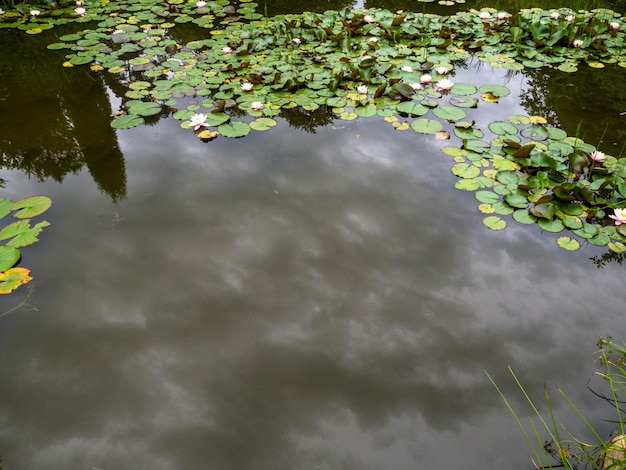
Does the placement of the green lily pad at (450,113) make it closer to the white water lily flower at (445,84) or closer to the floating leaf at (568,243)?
the white water lily flower at (445,84)

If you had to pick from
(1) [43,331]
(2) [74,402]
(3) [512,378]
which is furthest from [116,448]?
(3) [512,378]

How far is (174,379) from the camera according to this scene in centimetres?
184

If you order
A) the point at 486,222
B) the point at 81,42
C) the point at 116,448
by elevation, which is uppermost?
the point at 81,42

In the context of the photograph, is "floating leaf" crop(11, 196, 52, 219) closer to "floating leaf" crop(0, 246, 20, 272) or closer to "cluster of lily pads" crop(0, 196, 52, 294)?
"cluster of lily pads" crop(0, 196, 52, 294)

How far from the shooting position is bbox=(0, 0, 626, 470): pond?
5.43 feet

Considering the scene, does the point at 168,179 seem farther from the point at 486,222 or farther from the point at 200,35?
the point at 200,35

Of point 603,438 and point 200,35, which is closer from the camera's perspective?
point 603,438

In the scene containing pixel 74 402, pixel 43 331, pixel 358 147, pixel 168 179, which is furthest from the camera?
pixel 358 147

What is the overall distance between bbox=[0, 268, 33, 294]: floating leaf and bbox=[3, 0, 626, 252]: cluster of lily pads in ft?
5.32

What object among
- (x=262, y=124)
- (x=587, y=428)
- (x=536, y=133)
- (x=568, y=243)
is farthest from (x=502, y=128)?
(x=587, y=428)

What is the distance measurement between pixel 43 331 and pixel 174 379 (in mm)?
729

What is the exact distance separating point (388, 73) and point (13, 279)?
348cm

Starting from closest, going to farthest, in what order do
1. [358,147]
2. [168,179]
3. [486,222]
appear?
[486,222], [168,179], [358,147]

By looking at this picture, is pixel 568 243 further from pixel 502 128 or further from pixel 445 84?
pixel 445 84
